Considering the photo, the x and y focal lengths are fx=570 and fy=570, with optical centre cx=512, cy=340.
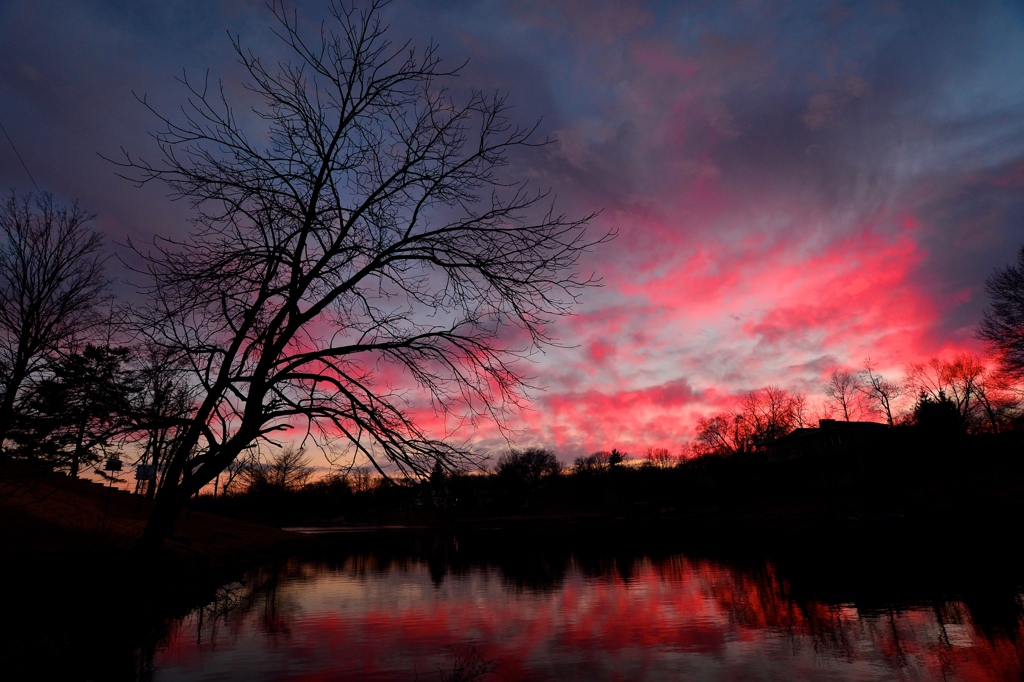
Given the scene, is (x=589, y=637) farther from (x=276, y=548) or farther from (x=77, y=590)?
(x=276, y=548)

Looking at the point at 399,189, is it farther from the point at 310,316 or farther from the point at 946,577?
the point at 946,577

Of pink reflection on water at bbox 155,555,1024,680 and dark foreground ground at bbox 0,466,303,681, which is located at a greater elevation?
dark foreground ground at bbox 0,466,303,681

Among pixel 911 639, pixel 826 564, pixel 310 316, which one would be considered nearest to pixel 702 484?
pixel 826 564

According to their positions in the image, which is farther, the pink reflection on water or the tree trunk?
the tree trunk

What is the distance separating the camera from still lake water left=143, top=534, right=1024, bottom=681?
30.0 ft

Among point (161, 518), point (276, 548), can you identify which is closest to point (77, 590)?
point (161, 518)

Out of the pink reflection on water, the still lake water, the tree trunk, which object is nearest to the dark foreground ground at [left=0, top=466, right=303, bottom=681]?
the tree trunk

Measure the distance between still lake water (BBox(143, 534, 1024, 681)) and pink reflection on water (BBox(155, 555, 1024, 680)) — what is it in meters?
0.05

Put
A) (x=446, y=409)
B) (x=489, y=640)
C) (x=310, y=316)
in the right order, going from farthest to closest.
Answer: (x=489, y=640)
(x=310, y=316)
(x=446, y=409)

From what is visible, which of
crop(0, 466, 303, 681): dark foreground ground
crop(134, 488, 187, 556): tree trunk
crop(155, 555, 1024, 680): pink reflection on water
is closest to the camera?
crop(155, 555, 1024, 680): pink reflection on water

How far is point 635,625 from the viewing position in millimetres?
12367

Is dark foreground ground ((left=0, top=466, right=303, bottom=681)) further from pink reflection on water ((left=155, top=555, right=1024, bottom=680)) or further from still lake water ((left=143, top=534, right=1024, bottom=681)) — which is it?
pink reflection on water ((left=155, top=555, right=1024, bottom=680))

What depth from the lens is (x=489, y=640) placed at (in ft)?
38.0

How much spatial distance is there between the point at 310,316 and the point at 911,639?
12.0 metres
